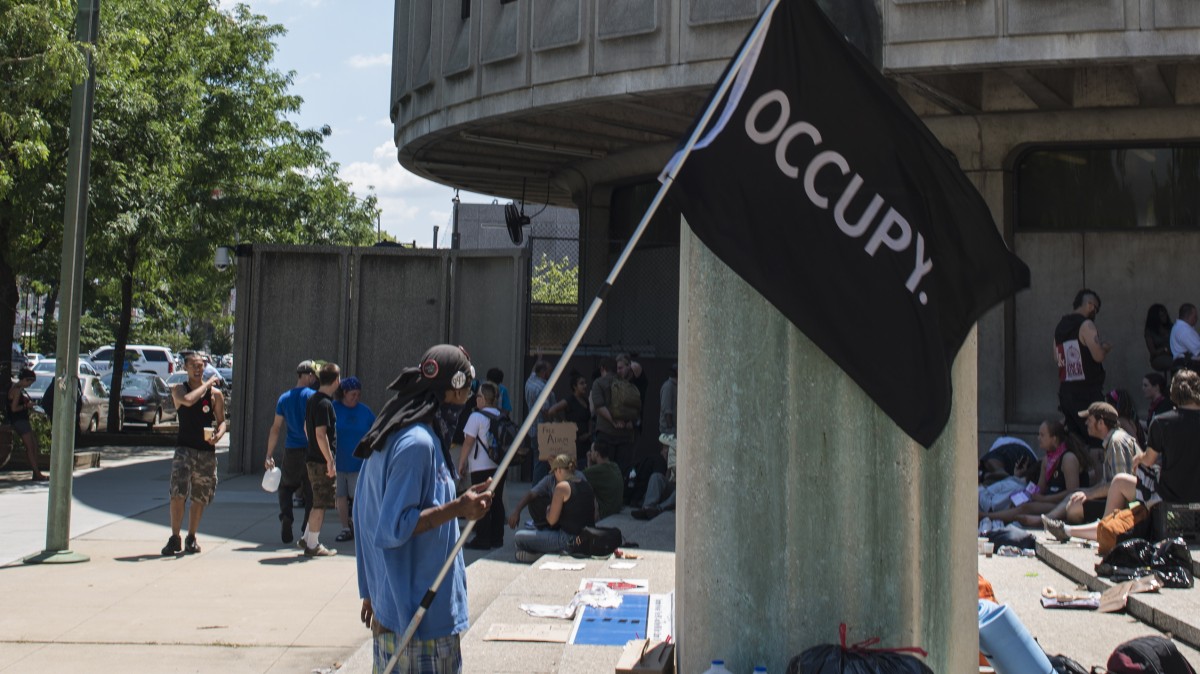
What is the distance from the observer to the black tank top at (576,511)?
1027 centimetres

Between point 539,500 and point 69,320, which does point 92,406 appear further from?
point 539,500

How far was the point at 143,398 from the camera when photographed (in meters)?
27.1

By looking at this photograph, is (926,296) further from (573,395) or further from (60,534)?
(573,395)

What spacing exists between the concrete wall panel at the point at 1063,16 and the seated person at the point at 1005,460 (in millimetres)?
4456

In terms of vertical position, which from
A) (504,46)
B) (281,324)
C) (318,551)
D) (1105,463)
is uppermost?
(504,46)

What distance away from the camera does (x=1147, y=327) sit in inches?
546

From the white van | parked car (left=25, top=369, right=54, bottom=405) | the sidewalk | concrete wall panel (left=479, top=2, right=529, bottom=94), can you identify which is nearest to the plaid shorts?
the sidewalk

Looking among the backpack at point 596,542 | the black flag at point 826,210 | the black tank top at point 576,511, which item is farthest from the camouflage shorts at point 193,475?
the black flag at point 826,210

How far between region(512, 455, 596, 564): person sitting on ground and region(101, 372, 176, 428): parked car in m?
18.8

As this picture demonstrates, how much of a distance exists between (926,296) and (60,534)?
9056 mm

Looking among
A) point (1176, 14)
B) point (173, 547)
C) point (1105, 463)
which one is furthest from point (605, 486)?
point (1176, 14)

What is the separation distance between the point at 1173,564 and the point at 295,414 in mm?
7740

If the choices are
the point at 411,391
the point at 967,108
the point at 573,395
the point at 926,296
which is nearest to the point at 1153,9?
the point at 967,108

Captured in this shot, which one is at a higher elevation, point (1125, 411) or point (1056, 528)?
point (1125, 411)
